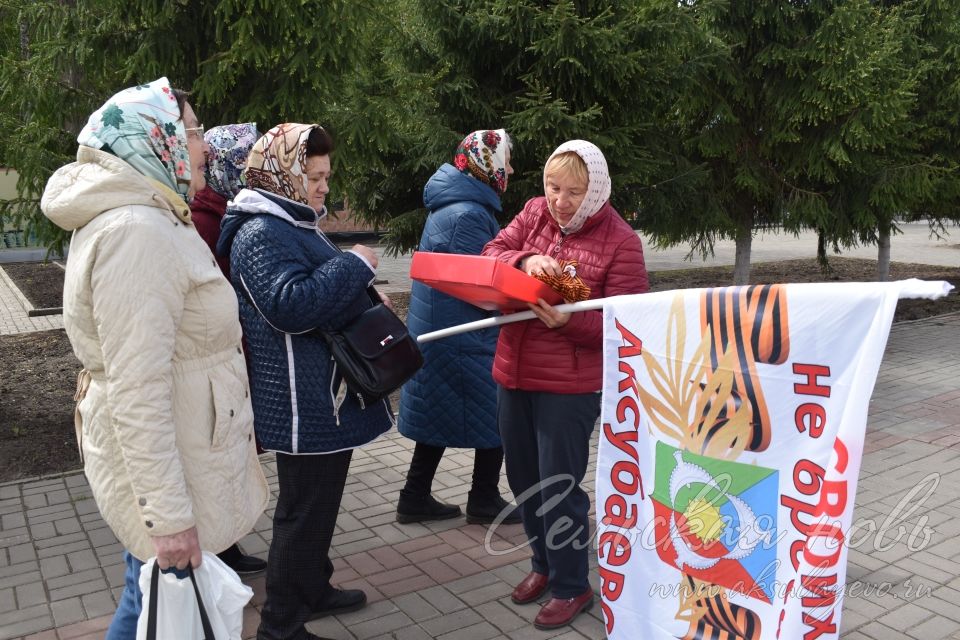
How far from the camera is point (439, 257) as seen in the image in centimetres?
310

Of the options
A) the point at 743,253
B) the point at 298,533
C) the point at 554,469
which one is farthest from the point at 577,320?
the point at 743,253

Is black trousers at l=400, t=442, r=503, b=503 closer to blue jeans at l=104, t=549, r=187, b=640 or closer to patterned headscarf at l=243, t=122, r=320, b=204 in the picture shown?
patterned headscarf at l=243, t=122, r=320, b=204

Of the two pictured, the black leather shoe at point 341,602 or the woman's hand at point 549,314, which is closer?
the woman's hand at point 549,314

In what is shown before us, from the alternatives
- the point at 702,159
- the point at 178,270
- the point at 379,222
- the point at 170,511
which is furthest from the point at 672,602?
the point at 702,159

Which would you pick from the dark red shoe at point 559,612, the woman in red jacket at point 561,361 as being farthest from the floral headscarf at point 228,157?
the dark red shoe at point 559,612

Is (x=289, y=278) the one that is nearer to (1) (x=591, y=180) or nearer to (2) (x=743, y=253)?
(1) (x=591, y=180)

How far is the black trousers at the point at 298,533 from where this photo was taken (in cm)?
293

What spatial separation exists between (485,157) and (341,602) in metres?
2.11

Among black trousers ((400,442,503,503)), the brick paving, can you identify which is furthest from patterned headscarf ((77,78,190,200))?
black trousers ((400,442,503,503))

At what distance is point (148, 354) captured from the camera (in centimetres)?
203

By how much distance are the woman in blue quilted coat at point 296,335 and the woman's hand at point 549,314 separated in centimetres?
59

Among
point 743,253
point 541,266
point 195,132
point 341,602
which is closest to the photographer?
point 195,132

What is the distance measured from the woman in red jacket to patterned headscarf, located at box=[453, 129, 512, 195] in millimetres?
687

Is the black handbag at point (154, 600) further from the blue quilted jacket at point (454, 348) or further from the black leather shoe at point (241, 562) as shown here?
the blue quilted jacket at point (454, 348)
